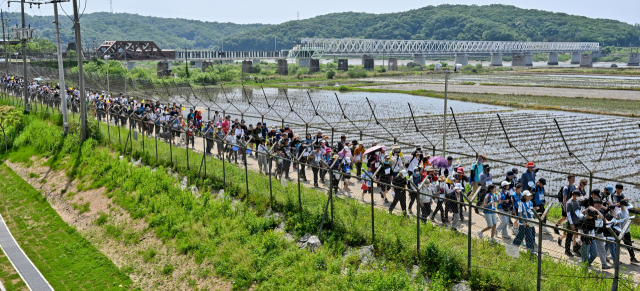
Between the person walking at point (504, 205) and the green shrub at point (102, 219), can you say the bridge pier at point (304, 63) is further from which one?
the person walking at point (504, 205)

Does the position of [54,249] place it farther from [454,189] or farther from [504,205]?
[504,205]

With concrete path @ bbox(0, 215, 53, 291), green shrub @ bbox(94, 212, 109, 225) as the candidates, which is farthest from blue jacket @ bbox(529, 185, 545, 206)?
green shrub @ bbox(94, 212, 109, 225)

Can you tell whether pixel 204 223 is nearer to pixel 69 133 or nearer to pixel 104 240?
pixel 104 240

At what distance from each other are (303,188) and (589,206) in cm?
803

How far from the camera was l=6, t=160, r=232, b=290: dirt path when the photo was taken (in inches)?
534

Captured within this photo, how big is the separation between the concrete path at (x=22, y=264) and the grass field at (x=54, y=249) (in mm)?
140

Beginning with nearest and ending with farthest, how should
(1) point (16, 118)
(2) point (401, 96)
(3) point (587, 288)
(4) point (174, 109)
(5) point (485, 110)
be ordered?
(3) point (587, 288) < (4) point (174, 109) < (1) point (16, 118) < (5) point (485, 110) < (2) point (401, 96)

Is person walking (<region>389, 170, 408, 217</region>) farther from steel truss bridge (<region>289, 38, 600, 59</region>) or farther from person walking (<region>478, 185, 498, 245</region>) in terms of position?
steel truss bridge (<region>289, 38, 600, 59</region>)

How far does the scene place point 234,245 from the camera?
14.1m

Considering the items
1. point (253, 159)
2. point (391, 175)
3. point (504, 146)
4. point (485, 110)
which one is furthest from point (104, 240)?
point (485, 110)

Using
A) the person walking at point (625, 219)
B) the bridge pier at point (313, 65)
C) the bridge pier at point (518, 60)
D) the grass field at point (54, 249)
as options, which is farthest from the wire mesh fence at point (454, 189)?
the bridge pier at point (518, 60)

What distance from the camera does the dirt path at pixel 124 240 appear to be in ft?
44.5

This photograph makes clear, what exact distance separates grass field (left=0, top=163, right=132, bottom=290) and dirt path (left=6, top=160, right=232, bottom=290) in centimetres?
32

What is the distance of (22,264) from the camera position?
14.8 m
